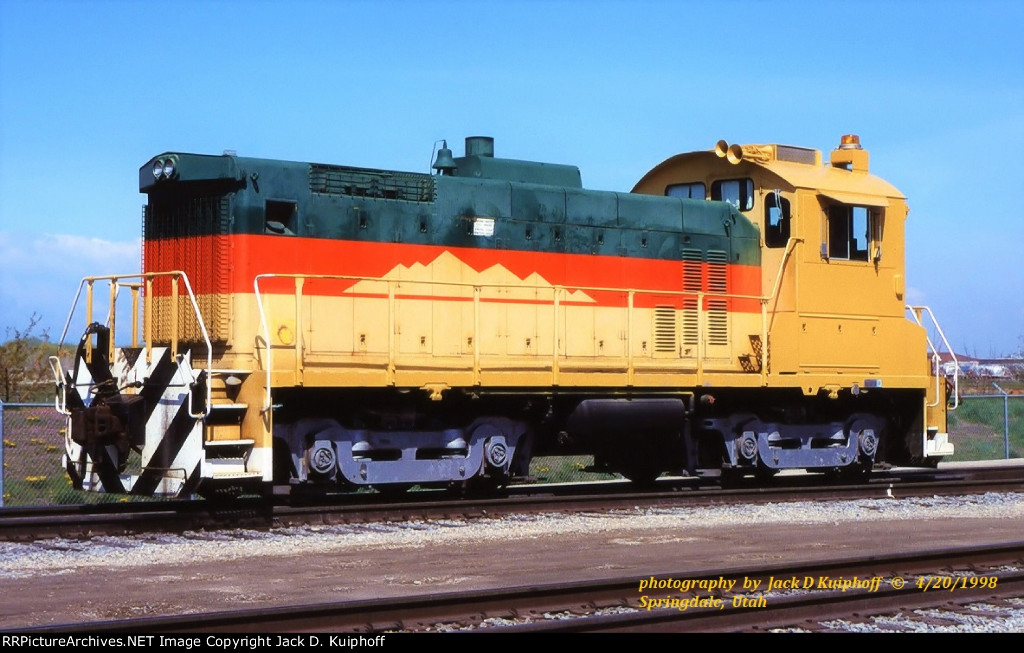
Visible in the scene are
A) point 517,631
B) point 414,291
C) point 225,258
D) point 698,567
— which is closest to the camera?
point 517,631

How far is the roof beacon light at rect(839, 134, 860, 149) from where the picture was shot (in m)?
15.7

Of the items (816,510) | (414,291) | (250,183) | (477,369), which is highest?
(250,183)

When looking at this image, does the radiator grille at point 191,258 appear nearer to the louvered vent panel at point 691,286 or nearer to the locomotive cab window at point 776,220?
the louvered vent panel at point 691,286

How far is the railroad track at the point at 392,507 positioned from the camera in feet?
33.9

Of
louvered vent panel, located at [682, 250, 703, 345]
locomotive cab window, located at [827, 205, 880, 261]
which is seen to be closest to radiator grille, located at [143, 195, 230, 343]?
louvered vent panel, located at [682, 250, 703, 345]

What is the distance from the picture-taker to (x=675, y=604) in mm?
7117

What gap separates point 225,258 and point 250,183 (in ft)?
2.39

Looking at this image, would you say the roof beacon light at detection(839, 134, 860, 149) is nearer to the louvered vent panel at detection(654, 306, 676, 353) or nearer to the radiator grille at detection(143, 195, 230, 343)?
the louvered vent panel at detection(654, 306, 676, 353)

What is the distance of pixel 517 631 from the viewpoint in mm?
6051

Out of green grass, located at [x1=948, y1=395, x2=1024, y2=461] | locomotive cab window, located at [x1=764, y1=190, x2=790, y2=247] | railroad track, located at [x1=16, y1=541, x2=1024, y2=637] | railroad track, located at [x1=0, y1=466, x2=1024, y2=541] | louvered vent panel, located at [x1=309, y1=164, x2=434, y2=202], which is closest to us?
railroad track, located at [x1=16, y1=541, x2=1024, y2=637]

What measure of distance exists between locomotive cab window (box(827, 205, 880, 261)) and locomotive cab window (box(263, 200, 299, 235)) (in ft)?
21.2

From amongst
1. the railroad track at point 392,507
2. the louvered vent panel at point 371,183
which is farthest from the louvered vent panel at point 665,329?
the louvered vent panel at point 371,183
